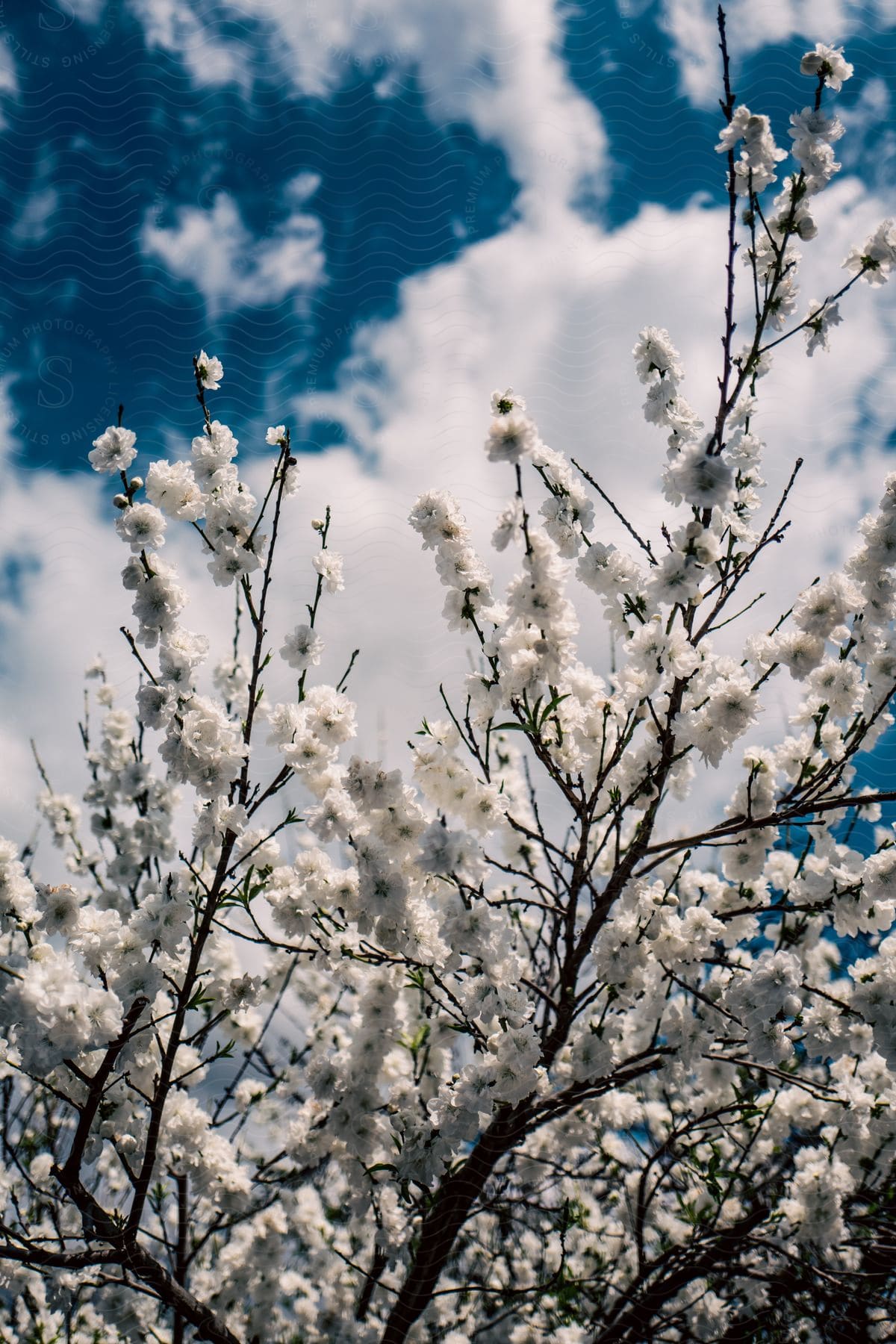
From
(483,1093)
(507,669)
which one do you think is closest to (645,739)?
(507,669)

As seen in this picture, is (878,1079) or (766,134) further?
(878,1079)

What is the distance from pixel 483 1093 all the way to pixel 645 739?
4.86 feet

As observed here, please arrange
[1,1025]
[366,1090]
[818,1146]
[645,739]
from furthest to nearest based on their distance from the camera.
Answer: [818,1146] → [366,1090] → [645,739] → [1,1025]

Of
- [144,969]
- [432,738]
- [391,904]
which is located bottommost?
[144,969]

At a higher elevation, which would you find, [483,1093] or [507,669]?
[507,669]

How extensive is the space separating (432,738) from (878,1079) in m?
3.09

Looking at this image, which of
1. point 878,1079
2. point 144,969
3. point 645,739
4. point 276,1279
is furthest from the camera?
point 276,1279

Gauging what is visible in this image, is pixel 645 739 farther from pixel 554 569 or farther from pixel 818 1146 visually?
pixel 818 1146

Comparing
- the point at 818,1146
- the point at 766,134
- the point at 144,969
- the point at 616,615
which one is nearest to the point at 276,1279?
the point at 818,1146

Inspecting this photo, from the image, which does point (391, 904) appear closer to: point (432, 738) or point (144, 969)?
point (432, 738)

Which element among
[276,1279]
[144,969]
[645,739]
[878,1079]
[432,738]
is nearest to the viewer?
[144,969]

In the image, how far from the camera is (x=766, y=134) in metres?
2.76

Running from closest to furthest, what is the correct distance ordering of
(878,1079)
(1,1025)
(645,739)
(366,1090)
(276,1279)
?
(1,1025) → (645,739) → (366,1090) → (878,1079) → (276,1279)

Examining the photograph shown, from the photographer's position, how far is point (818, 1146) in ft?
14.9
